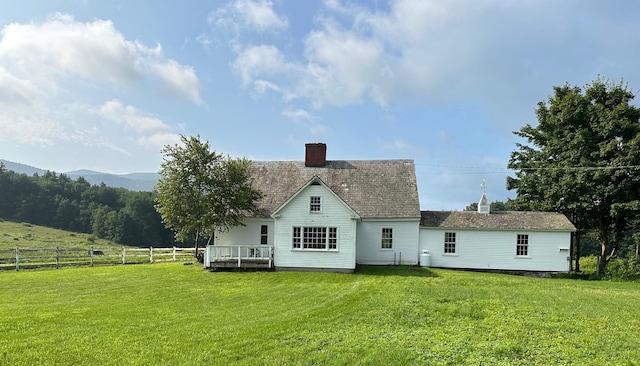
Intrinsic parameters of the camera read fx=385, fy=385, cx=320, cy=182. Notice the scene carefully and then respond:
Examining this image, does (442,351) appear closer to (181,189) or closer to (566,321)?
(566,321)

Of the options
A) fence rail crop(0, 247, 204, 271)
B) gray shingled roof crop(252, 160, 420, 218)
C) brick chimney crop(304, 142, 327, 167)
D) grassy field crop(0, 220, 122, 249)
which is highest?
brick chimney crop(304, 142, 327, 167)

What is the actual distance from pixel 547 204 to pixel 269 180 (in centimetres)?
1952

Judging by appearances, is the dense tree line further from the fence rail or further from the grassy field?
the fence rail

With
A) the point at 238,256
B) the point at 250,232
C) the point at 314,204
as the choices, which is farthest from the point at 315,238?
the point at 250,232

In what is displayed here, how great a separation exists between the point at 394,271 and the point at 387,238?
3671mm

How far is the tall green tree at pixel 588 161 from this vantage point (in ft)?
78.5

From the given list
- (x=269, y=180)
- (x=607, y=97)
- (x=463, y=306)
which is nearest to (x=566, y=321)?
(x=463, y=306)

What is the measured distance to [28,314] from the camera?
10.6m

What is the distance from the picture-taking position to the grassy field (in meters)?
48.9

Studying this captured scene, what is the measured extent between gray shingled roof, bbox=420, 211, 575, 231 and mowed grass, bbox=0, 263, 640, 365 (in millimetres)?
6929

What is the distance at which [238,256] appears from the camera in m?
21.2

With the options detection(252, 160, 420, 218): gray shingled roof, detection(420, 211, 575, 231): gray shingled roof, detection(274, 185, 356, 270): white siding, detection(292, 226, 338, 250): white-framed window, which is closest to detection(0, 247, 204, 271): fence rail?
detection(252, 160, 420, 218): gray shingled roof

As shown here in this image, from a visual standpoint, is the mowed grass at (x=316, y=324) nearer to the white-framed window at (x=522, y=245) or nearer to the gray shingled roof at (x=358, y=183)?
the white-framed window at (x=522, y=245)

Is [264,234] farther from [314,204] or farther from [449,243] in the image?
[449,243]
